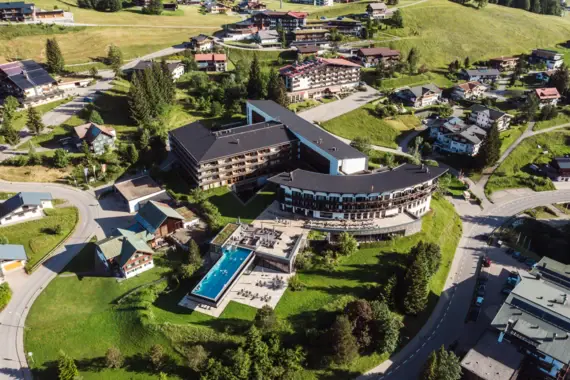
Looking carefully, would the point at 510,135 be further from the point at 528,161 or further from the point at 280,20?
the point at 280,20

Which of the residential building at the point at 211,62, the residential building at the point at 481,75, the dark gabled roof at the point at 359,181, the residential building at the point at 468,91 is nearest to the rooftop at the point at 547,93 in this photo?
the residential building at the point at 468,91

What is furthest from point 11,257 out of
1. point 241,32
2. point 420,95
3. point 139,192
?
point 241,32

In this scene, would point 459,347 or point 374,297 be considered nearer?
point 459,347

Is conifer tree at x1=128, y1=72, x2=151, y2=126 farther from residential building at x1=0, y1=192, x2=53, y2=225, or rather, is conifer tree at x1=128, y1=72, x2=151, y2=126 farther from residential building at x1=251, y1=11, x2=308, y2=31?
residential building at x1=251, y1=11, x2=308, y2=31

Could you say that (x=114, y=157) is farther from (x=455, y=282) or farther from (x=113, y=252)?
(x=455, y=282)

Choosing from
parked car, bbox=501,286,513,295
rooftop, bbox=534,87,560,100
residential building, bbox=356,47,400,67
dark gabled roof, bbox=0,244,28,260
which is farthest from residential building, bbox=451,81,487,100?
dark gabled roof, bbox=0,244,28,260

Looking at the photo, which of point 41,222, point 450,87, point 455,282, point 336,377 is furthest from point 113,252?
point 450,87
